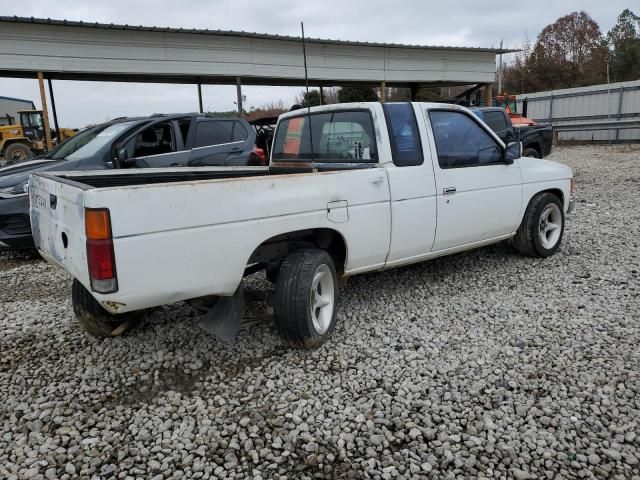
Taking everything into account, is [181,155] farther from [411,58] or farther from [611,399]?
[411,58]

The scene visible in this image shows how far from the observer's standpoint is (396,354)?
3.44 m

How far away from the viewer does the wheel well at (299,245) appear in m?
3.36

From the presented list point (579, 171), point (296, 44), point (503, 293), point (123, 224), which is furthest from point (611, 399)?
point (296, 44)

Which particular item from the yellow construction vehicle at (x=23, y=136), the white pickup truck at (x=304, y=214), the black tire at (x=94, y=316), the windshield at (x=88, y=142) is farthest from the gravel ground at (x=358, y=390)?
the yellow construction vehicle at (x=23, y=136)

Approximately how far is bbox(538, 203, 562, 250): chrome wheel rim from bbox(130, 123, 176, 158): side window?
5.16m

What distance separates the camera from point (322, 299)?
142 inches

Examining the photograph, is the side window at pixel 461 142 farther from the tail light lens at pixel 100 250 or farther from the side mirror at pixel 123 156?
the side mirror at pixel 123 156

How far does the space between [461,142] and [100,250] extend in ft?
10.7

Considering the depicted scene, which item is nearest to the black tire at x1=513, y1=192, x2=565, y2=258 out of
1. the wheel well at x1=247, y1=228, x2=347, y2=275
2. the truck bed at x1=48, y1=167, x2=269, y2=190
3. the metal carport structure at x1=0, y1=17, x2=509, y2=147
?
the wheel well at x1=247, y1=228, x2=347, y2=275

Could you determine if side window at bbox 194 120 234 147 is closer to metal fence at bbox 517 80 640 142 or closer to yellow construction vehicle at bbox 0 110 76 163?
yellow construction vehicle at bbox 0 110 76 163

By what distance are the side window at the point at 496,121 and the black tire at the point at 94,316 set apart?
10.3m

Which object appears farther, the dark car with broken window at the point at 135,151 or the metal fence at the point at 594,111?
the metal fence at the point at 594,111

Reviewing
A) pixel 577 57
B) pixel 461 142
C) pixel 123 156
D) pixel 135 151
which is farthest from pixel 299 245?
pixel 577 57

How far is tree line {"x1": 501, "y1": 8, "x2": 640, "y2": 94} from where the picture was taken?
39.0 m
